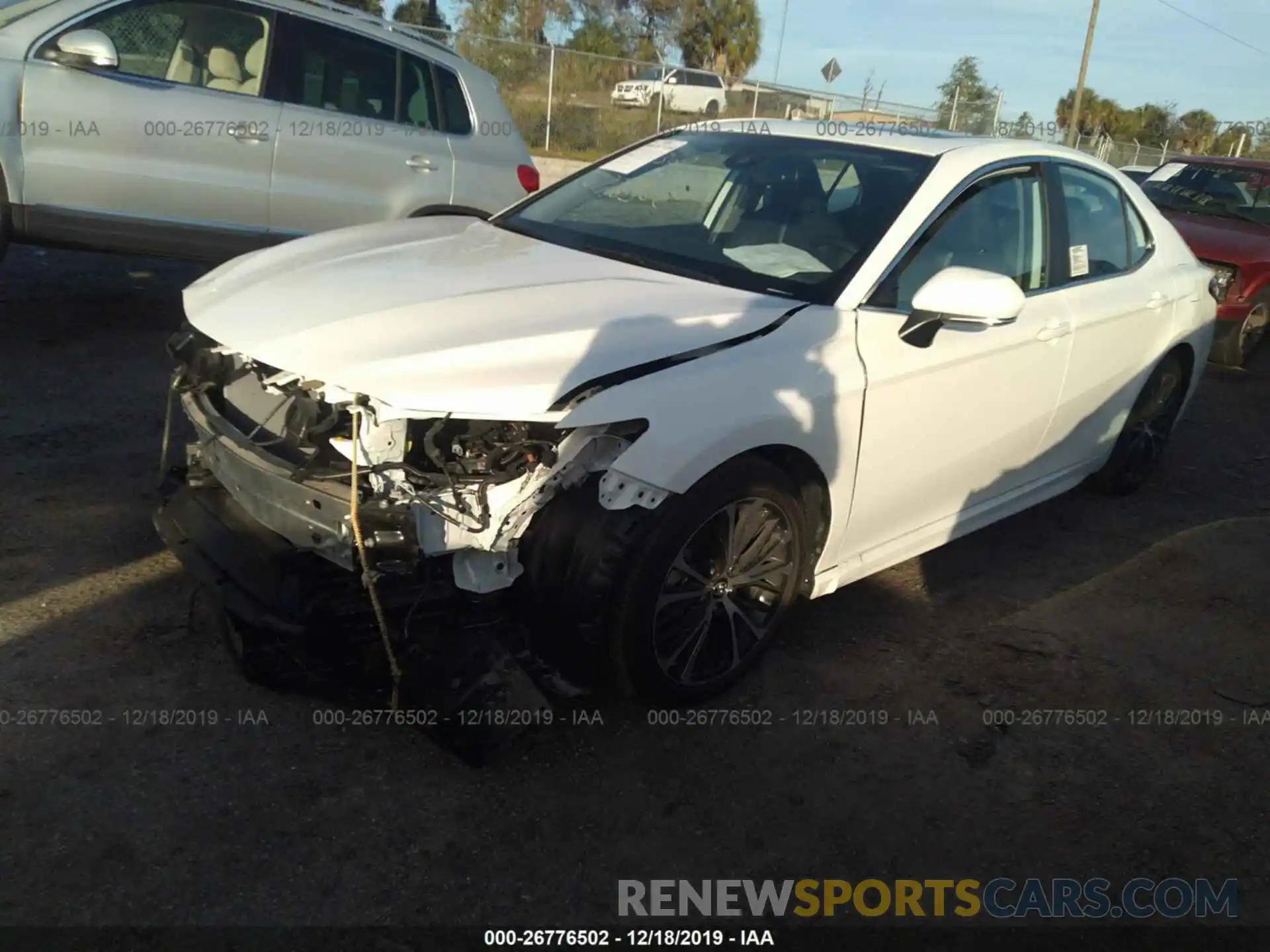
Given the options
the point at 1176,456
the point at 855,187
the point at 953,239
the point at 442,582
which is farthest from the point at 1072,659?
the point at 1176,456

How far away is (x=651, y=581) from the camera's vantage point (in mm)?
2797

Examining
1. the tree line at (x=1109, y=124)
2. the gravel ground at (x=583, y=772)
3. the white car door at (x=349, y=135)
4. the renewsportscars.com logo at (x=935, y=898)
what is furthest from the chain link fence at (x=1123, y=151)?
the renewsportscars.com logo at (x=935, y=898)

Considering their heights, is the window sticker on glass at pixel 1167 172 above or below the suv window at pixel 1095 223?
A: above

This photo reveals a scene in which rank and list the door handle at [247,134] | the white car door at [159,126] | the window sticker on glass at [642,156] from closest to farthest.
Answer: the window sticker on glass at [642,156] < the white car door at [159,126] < the door handle at [247,134]

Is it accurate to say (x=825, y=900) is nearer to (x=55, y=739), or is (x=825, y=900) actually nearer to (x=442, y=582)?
(x=442, y=582)

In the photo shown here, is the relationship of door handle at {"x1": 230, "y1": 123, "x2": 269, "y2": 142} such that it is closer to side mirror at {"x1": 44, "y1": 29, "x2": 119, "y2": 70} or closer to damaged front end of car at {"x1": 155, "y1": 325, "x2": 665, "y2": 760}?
side mirror at {"x1": 44, "y1": 29, "x2": 119, "y2": 70}

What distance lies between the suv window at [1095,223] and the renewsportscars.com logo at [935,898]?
2479 millimetres

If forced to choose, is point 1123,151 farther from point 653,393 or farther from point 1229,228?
point 653,393

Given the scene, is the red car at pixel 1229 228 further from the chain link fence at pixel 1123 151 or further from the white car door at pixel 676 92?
the chain link fence at pixel 1123 151

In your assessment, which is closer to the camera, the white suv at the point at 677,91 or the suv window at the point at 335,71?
the suv window at the point at 335,71

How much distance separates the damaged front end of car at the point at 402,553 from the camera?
2.63m

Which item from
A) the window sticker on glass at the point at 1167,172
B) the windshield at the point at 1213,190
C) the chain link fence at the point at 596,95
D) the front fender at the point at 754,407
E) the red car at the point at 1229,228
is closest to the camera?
the front fender at the point at 754,407

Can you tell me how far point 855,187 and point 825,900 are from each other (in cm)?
243

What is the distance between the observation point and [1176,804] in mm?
3041
